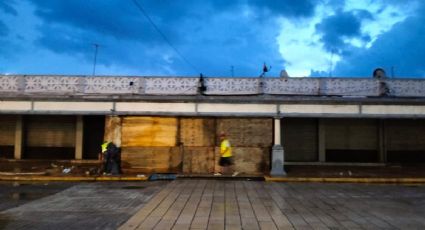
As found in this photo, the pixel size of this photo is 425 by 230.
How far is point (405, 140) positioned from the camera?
25109 millimetres

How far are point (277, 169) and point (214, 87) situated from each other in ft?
15.4

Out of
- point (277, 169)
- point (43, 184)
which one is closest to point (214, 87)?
point (277, 169)

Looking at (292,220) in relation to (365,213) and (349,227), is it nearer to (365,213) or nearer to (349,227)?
(349,227)

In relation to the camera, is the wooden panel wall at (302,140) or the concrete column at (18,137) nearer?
the wooden panel wall at (302,140)

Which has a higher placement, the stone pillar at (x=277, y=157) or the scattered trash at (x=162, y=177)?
the stone pillar at (x=277, y=157)

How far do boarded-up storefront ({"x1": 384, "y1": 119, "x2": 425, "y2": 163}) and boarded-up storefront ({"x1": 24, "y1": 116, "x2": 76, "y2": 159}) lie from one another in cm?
1693

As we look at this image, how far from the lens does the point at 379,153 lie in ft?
82.6

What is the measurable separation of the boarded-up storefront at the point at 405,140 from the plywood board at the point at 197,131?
9662 millimetres

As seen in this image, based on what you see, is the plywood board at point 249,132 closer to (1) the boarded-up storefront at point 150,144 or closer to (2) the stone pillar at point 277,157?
(2) the stone pillar at point 277,157

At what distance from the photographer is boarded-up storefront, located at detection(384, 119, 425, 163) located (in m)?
25.1

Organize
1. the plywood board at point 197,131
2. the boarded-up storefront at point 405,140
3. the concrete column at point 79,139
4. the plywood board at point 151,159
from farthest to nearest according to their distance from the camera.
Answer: the concrete column at point 79,139, the boarded-up storefront at point 405,140, the plywood board at point 197,131, the plywood board at point 151,159

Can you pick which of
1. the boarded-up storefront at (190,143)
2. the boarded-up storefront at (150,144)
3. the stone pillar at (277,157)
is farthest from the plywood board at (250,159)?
the boarded-up storefront at (150,144)

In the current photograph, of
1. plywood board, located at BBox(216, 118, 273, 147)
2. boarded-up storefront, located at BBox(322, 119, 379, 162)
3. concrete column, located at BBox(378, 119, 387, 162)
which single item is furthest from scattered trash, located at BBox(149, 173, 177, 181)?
concrete column, located at BBox(378, 119, 387, 162)

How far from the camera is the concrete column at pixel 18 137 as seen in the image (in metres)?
25.5
